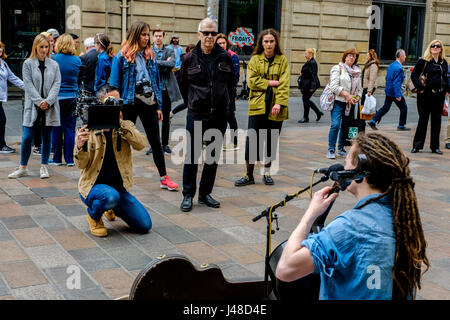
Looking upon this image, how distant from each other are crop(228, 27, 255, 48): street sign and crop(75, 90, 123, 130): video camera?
14747 millimetres

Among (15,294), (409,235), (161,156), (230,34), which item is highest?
(230,34)

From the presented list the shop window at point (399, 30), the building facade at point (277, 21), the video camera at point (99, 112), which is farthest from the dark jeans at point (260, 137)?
the shop window at point (399, 30)

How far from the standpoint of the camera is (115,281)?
149 inches

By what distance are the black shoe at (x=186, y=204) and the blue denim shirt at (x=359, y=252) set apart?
353cm

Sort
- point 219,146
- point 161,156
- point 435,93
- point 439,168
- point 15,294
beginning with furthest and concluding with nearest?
1. point 435,93
2. point 439,168
3. point 161,156
4. point 219,146
5. point 15,294

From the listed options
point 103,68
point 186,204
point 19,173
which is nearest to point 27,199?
point 19,173

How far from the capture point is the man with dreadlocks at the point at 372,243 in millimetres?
2086

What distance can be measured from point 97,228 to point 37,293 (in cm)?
122

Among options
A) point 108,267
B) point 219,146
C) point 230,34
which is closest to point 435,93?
point 219,146

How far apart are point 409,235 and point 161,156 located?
4492 mm

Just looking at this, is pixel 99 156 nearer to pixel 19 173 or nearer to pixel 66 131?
pixel 19 173

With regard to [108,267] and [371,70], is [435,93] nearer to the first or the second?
[371,70]

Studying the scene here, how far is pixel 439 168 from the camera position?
8.34m

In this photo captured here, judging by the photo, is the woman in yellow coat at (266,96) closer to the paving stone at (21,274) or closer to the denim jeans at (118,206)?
the denim jeans at (118,206)
